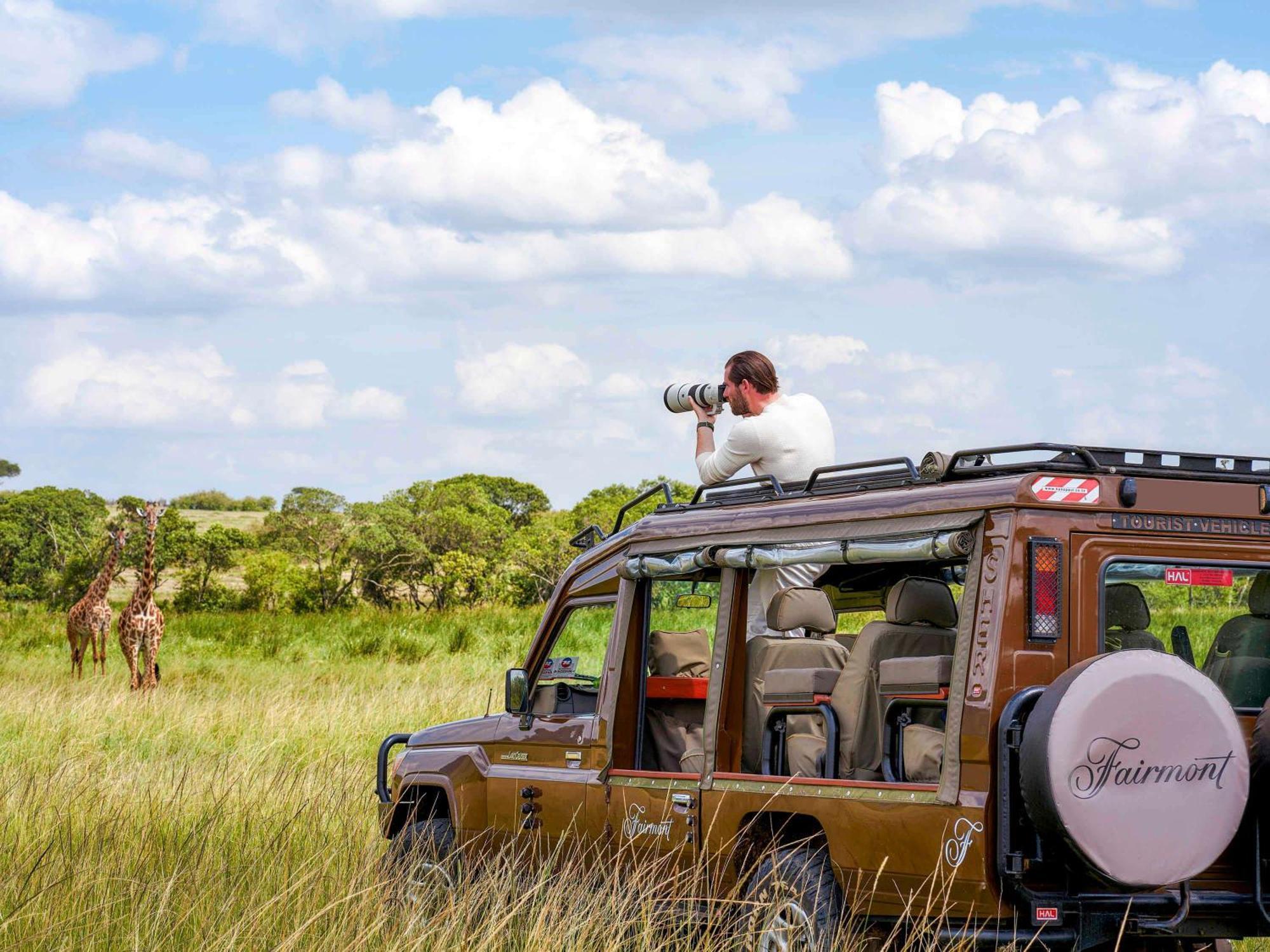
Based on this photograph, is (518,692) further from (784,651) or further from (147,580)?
(147,580)

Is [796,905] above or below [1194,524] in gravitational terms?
below

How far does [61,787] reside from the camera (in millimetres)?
9227

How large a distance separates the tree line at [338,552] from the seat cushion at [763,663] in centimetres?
2036

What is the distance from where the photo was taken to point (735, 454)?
8.04m

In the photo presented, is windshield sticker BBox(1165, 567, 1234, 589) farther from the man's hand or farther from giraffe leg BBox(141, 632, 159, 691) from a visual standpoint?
giraffe leg BBox(141, 632, 159, 691)

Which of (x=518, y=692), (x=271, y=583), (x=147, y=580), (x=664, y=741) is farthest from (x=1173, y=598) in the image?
(x=271, y=583)

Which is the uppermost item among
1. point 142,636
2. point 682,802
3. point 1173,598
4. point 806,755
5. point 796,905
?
point 1173,598

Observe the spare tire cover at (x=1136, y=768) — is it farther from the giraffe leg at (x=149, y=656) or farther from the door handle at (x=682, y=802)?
the giraffe leg at (x=149, y=656)

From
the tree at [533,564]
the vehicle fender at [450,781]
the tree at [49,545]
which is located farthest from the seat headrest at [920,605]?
the tree at [49,545]

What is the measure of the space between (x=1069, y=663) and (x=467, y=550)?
1090 inches

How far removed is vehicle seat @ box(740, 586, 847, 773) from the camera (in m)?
6.61

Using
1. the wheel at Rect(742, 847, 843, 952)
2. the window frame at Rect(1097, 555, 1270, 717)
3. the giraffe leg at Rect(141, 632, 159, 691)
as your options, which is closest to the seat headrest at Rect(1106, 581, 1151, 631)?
the window frame at Rect(1097, 555, 1270, 717)

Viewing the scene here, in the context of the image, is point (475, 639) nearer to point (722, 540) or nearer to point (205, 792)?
point (205, 792)

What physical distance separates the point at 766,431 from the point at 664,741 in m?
1.60
